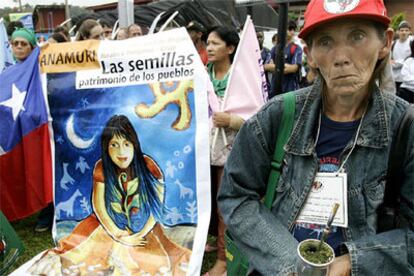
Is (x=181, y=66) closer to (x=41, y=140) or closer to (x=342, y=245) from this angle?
(x=41, y=140)

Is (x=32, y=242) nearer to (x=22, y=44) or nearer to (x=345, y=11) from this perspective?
(x=22, y=44)

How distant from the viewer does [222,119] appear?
2600 mm

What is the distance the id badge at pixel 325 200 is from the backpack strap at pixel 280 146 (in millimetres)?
101

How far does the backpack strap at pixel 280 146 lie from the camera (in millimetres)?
1189

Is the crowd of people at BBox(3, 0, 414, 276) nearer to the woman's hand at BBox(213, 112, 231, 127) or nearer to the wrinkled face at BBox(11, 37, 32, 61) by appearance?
the woman's hand at BBox(213, 112, 231, 127)

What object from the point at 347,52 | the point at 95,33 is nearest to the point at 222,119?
the point at 347,52

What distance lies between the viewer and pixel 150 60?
8.83 ft

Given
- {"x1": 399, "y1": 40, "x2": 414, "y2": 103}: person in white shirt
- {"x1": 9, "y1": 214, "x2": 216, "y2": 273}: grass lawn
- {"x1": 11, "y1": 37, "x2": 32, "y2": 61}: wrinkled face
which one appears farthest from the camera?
{"x1": 399, "y1": 40, "x2": 414, "y2": 103}: person in white shirt

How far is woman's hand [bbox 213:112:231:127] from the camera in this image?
8.53 feet

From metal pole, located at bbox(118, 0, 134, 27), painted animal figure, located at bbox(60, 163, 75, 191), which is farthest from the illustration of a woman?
metal pole, located at bbox(118, 0, 134, 27)

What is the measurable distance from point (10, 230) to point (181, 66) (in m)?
1.66

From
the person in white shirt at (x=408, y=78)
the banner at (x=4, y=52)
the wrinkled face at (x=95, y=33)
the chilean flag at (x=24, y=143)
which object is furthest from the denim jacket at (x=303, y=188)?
the person in white shirt at (x=408, y=78)

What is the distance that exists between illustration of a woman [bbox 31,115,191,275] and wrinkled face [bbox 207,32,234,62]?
2.50ft

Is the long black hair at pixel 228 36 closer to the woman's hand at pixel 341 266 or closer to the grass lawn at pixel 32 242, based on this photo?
the grass lawn at pixel 32 242
